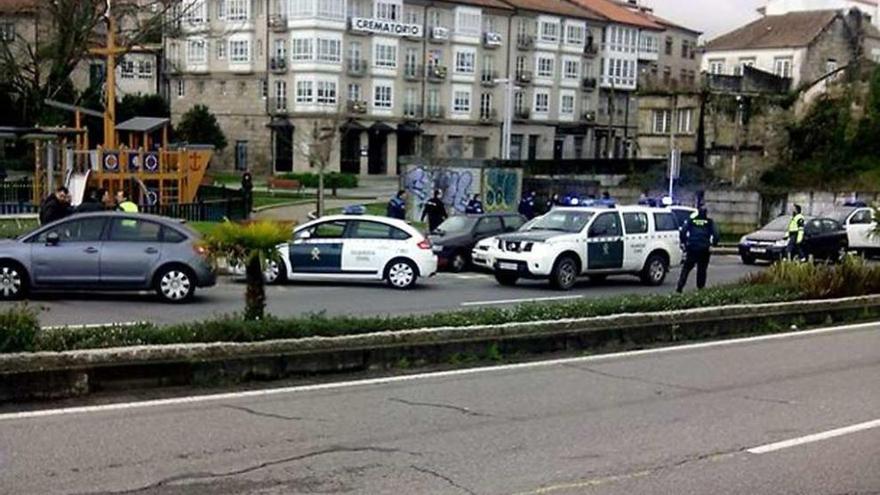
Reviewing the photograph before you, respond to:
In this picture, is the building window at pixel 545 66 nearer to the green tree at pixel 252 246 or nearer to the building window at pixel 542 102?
the building window at pixel 542 102

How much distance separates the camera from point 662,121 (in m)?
65.4

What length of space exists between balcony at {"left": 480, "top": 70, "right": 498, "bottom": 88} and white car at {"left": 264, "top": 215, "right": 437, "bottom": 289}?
63.3 meters

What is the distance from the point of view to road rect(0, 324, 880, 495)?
723 cm

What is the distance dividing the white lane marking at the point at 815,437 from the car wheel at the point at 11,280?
12.5 m

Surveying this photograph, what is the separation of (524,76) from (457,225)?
6223 cm

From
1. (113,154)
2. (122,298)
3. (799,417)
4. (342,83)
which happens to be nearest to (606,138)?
(342,83)

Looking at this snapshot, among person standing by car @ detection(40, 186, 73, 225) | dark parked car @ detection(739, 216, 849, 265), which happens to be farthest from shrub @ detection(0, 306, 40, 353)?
dark parked car @ detection(739, 216, 849, 265)

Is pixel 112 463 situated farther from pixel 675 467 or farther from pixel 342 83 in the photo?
pixel 342 83

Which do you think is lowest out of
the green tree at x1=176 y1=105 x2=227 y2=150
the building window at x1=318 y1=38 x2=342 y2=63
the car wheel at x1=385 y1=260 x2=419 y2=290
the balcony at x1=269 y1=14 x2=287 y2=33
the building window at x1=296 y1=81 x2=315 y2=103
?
the car wheel at x1=385 y1=260 x2=419 y2=290

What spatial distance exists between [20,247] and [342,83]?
59151 millimetres

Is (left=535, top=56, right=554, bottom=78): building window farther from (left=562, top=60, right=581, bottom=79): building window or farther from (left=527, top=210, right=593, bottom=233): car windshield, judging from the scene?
(left=527, top=210, right=593, bottom=233): car windshield

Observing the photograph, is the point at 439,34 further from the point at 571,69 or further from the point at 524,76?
the point at 571,69

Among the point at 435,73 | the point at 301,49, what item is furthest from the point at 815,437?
the point at 435,73

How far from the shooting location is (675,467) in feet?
25.6
